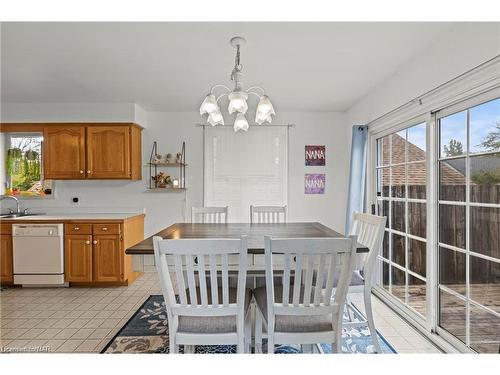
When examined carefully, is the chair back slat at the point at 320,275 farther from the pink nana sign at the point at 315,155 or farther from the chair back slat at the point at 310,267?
the pink nana sign at the point at 315,155

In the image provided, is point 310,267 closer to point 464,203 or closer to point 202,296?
point 202,296

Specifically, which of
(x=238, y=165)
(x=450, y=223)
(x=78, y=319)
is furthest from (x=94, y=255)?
(x=450, y=223)

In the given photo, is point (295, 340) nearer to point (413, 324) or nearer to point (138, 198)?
point (413, 324)

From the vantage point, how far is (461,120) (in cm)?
220

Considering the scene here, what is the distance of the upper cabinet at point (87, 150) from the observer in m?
4.01

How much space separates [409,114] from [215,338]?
8.10ft

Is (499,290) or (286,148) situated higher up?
(286,148)

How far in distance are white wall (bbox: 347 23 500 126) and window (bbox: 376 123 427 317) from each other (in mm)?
346

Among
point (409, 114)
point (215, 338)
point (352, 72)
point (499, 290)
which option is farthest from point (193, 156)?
point (499, 290)

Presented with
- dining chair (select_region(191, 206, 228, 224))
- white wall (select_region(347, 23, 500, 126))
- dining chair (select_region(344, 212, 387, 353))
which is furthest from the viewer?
dining chair (select_region(191, 206, 228, 224))

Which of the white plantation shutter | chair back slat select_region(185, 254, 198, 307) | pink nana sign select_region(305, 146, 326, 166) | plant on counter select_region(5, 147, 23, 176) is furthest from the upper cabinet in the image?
chair back slat select_region(185, 254, 198, 307)

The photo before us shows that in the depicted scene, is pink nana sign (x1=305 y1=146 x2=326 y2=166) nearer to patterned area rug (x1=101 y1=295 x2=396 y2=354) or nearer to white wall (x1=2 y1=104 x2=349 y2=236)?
white wall (x1=2 y1=104 x2=349 y2=236)

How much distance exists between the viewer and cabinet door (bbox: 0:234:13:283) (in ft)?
12.0

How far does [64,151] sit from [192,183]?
1716 mm
